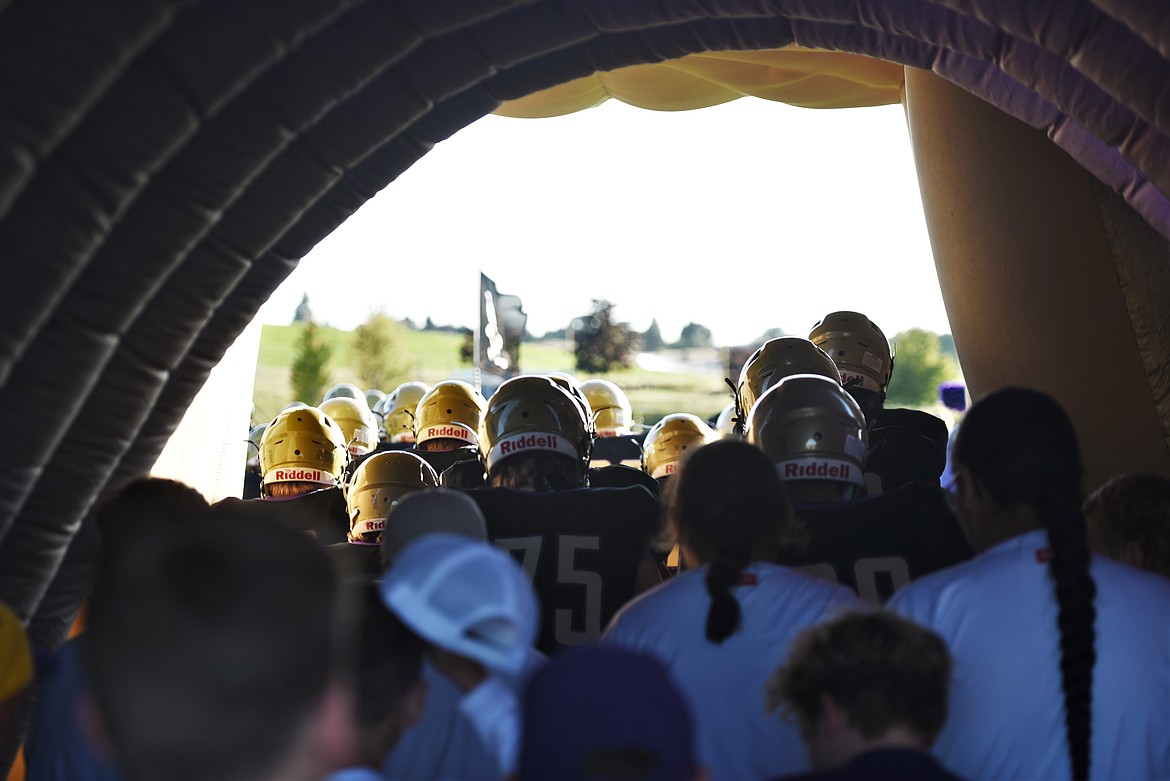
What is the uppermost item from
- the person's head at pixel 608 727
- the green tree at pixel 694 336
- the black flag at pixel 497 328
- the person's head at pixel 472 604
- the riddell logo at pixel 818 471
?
the green tree at pixel 694 336

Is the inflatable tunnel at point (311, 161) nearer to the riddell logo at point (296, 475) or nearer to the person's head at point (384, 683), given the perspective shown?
the person's head at point (384, 683)

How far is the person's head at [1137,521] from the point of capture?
318 cm

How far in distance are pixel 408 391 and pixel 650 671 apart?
32.1ft

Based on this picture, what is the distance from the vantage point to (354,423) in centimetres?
979

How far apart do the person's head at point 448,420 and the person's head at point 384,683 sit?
6474 mm

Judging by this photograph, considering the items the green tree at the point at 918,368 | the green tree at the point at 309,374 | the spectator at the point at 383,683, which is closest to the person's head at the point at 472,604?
the spectator at the point at 383,683

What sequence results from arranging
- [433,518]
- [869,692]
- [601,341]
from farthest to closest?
[601,341], [433,518], [869,692]

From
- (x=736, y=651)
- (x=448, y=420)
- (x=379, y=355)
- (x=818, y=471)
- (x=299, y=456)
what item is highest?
(x=379, y=355)

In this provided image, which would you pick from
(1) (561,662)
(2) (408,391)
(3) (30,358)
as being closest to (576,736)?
(1) (561,662)

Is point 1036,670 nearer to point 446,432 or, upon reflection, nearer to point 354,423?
point 446,432

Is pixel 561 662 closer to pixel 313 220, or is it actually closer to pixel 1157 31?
pixel 1157 31

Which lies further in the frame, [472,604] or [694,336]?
[694,336]

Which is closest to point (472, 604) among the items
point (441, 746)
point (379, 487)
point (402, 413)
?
point (441, 746)

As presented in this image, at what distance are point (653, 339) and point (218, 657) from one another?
4330 cm
